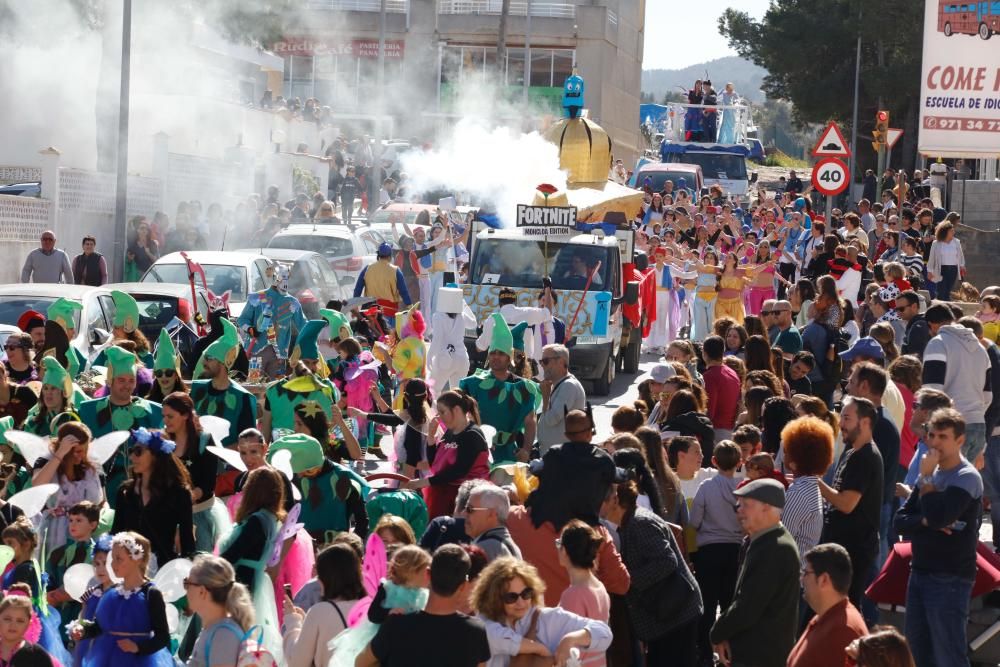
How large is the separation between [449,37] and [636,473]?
2496 inches

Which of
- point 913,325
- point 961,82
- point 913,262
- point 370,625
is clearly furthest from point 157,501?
point 961,82

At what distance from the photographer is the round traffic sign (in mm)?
18312

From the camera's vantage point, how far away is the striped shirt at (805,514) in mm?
8102

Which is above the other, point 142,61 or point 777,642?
point 142,61

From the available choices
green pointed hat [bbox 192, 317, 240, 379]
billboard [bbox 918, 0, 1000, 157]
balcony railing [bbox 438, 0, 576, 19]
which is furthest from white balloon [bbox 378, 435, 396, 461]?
balcony railing [bbox 438, 0, 576, 19]

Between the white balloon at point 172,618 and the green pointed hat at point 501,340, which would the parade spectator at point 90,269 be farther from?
the white balloon at point 172,618

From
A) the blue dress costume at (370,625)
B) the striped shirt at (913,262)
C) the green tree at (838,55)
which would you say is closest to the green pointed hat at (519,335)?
the blue dress costume at (370,625)

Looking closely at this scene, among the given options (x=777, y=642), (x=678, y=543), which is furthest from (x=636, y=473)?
(x=777, y=642)

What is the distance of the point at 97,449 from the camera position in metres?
8.79

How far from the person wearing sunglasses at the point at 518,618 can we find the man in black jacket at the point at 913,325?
7693 millimetres

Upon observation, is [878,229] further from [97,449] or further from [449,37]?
[449,37]

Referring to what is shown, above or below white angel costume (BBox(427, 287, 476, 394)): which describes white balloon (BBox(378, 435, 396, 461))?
below

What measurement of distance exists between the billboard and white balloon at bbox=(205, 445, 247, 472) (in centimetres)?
1543

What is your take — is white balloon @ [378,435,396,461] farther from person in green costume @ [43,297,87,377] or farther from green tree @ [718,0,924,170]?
green tree @ [718,0,924,170]
